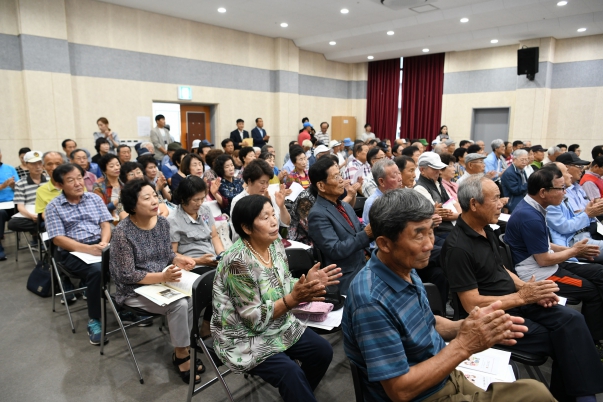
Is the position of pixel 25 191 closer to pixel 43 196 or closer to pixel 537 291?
pixel 43 196

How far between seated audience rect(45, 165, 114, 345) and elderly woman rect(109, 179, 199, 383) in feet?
1.97

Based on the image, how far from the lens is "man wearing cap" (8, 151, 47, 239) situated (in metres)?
4.38

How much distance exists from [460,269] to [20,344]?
3.32 metres

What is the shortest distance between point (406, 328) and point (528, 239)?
5.77 ft

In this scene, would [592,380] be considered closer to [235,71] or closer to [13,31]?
[13,31]

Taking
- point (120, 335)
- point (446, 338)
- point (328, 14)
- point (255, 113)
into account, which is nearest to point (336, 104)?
point (255, 113)

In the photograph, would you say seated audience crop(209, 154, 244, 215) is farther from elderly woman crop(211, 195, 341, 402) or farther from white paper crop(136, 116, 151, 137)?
white paper crop(136, 116, 151, 137)

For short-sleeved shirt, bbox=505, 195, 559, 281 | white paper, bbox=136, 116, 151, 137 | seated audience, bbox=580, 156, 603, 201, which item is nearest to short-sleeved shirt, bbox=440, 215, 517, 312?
short-sleeved shirt, bbox=505, 195, 559, 281

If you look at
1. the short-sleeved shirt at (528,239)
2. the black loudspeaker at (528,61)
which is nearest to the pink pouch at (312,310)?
the short-sleeved shirt at (528,239)

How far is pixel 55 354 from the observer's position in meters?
2.88

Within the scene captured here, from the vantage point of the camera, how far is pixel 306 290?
5.94 ft

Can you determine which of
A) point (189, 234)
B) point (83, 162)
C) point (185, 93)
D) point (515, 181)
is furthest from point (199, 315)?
point (185, 93)

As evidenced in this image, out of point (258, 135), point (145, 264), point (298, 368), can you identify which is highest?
point (258, 135)

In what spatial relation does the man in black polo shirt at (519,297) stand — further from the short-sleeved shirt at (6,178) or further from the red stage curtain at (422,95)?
the red stage curtain at (422,95)
